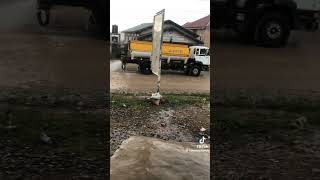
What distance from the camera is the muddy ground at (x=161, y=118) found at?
14.4 ft

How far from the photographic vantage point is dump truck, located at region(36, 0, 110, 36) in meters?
4.21

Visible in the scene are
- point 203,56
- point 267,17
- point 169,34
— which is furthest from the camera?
point 169,34

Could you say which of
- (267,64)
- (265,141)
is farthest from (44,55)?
(265,141)

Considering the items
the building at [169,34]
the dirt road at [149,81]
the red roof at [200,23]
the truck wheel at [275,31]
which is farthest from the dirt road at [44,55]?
the truck wheel at [275,31]

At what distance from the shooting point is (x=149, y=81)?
14.7 feet

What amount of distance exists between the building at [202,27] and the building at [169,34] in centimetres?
3

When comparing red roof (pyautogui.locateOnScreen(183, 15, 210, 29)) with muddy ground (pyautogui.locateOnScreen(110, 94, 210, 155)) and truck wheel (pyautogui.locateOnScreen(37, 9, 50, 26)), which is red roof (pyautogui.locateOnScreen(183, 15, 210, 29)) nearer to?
muddy ground (pyautogui.locateOnScreen(110, 94, 210, 155))

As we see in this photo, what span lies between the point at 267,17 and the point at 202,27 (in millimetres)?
450

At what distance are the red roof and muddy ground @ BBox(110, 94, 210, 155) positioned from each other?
0.48 meters

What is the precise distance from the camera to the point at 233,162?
431 cm

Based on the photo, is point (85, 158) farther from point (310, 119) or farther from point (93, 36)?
point (310, 119)

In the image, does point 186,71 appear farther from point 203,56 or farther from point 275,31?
point 275,31

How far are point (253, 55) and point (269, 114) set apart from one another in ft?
1.32

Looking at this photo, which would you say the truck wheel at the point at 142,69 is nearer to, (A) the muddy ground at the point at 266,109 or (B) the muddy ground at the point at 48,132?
(B) the muddy ground at the point at 48,132
